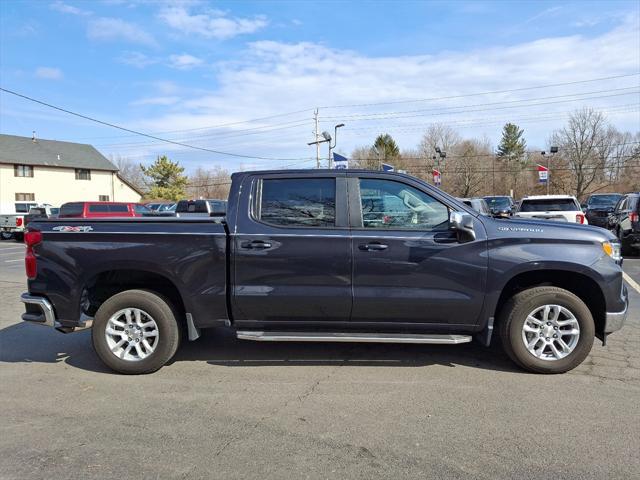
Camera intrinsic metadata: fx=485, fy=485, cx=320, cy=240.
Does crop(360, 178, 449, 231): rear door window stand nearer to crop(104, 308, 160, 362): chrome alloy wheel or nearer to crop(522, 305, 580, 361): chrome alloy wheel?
crop(522, 305, 580, 361): chrome alloy wheel

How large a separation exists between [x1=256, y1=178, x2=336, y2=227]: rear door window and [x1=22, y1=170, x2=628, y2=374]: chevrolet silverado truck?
0.04ft

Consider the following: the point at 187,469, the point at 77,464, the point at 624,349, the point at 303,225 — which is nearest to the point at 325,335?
the point at 303,225

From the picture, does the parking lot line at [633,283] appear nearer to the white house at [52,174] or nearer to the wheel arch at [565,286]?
the wheel arch at [565,286]

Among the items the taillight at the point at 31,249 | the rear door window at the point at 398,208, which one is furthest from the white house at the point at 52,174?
the rear door window at the point at 398,208

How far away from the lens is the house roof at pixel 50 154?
45312 millimetres

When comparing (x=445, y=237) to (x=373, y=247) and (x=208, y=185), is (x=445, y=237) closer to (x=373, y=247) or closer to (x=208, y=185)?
(x=373, y=247)

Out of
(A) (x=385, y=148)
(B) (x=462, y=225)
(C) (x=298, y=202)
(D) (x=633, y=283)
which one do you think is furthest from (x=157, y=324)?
(A) (x=385, y=148)

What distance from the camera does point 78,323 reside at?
4887mm

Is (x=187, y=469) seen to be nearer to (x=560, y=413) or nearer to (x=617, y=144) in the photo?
(x=560, y=413)

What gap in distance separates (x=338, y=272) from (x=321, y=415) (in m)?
1.32

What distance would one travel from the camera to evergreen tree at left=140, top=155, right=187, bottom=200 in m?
61.4

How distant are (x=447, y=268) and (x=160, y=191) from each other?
60248mm

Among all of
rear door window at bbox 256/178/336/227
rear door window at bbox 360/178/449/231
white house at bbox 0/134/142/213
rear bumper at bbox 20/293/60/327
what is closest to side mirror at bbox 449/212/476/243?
rear door window at bbox 360/178/449/231

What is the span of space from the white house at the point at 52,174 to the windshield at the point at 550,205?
4284cm
